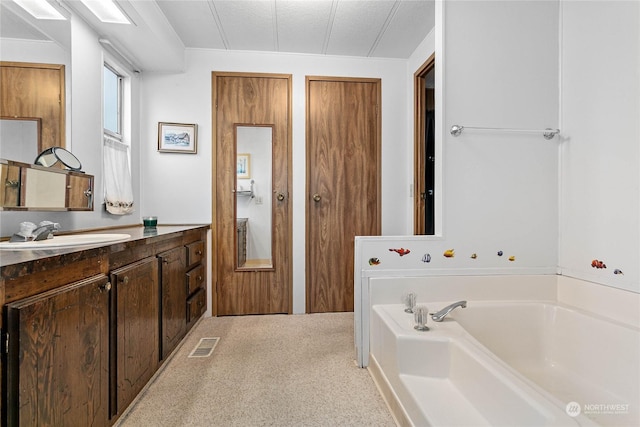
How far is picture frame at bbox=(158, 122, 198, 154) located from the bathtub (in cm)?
208

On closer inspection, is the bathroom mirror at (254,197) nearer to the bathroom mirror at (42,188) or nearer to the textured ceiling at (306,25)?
the textured ceiling at (306,25)

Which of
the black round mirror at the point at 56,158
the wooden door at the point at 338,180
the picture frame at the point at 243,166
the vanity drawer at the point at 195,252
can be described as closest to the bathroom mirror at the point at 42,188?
the black round mirror at the point at 56,158

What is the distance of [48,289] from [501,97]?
226cm

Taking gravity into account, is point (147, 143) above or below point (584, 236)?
above

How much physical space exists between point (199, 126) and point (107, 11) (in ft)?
3.32

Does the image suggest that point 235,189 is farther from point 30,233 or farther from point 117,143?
point 30,233

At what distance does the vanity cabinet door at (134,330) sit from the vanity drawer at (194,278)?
1.78ft

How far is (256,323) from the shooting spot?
2654mm

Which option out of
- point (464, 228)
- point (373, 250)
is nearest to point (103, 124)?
point (373, 250)

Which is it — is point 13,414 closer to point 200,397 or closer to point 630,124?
point 200,397

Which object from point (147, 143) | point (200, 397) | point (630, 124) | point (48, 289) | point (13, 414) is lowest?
point (200, 397)

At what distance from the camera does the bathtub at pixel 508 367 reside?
104 centimetres

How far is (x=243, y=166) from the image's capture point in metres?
2.85

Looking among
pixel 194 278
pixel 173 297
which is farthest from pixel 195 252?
pixel 173 297
